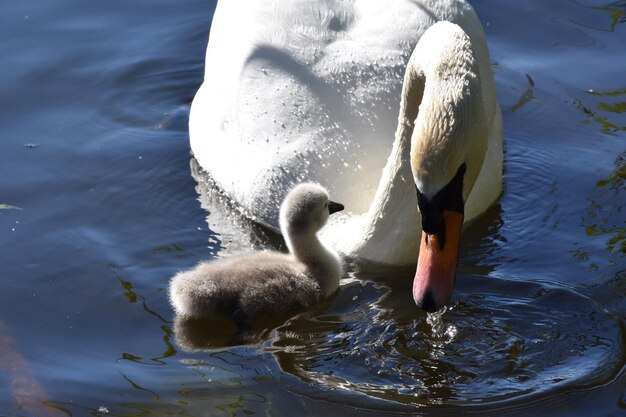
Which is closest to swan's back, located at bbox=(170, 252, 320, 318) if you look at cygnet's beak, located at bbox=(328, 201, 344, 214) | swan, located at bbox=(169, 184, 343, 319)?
swan, located at bbox=(169, 184, 343, 319)

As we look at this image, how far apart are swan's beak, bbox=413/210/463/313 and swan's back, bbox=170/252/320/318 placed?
0.90 meters

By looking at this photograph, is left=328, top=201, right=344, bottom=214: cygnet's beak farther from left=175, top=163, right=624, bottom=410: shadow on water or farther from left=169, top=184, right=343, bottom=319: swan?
left=175, top=163, right=624, bottom=410: shadow on water

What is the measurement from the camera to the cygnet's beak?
7.85m

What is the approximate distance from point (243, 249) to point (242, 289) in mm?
982

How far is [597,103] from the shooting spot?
992 cm

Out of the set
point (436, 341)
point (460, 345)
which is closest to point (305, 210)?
point (436, 341)

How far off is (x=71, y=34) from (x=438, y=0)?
3.86 metres

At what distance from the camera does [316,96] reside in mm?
8344

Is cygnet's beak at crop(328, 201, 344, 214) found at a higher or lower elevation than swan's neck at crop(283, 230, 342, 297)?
higher

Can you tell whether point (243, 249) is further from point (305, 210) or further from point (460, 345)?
point (460, 345)

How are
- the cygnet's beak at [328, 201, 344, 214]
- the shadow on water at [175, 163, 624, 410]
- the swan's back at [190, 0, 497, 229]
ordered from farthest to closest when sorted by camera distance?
the swan's back at [190, 0, 497, 229] < the cygnet's beak at [328, 201, 344, 214] < the shadow on water at [175, 163, 624, 410]

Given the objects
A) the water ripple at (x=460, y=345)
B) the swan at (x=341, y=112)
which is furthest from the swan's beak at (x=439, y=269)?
the swan at (x=341, y=112)

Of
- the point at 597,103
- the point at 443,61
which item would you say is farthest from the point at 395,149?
the point at 597,103

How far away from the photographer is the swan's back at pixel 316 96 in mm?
8250
